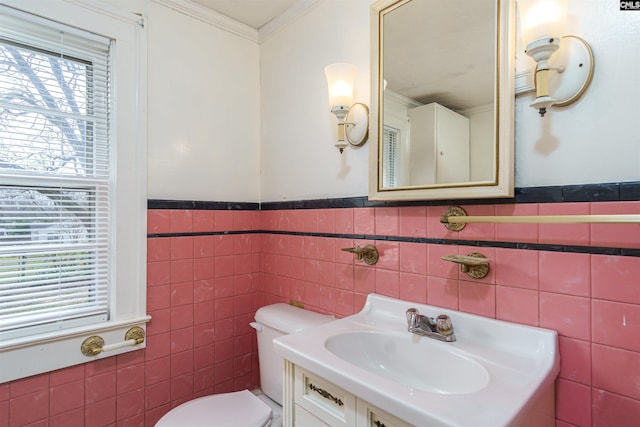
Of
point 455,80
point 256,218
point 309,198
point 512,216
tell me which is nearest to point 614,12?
point 455,80

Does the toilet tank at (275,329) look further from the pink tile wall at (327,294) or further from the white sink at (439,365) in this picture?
the white sink at (439,365)

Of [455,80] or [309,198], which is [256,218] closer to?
[309,198]

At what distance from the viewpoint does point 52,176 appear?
1.31 metres

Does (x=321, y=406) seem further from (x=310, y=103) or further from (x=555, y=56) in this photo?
(x=310, y=103)

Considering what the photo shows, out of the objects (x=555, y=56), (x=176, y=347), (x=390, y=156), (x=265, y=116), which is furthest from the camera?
(x=265, y=116)

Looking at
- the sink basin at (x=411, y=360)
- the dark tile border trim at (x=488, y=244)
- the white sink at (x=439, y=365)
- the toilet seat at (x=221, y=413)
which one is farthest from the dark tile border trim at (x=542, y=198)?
the toilet seat at (x=221, y=413)

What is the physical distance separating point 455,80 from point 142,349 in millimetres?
1725

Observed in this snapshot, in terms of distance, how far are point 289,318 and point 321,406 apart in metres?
0.58

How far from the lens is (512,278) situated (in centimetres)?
97

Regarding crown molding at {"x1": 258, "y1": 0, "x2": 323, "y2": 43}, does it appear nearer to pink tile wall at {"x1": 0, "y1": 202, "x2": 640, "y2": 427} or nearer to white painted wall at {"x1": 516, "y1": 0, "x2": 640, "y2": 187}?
pink tile wall at {"x1": 0, "y1": 202, "x2": 640, "y2": 427}

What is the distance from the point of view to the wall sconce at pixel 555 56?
33.7 inches

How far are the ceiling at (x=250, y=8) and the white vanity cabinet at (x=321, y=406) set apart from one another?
1706 millimetres

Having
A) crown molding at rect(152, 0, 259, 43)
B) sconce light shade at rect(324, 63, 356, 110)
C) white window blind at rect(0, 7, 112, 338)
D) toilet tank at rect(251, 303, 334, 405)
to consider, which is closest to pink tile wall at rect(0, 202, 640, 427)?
toilet tank at rect(251, 303, 334, 405)

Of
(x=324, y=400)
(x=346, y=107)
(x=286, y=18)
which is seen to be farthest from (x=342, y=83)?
(x=324, y=400)
